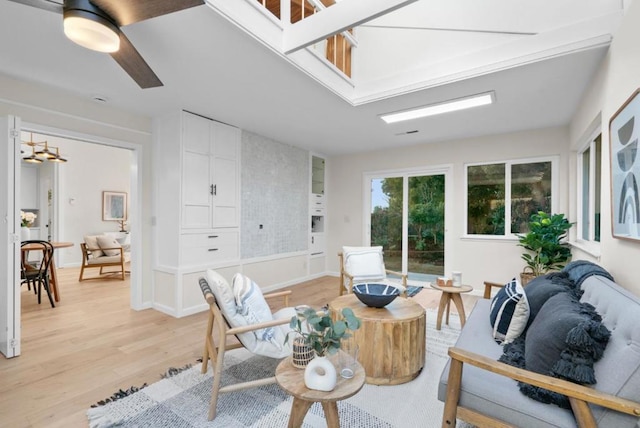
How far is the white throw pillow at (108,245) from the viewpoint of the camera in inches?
223

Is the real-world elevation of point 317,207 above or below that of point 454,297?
above

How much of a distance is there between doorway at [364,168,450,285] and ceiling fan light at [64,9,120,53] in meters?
4.62

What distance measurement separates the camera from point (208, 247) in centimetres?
393

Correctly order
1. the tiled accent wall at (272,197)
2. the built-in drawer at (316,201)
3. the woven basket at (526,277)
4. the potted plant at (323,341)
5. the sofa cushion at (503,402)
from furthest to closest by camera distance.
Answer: the built-in drawer at (316,201) < the tiled accent wall at (272,197) < the woven basket at (526,277) < the potted plant at (323,341) < the sofa cushion at (503,402)

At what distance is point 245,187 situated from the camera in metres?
4.47

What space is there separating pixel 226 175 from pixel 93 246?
11.2ft

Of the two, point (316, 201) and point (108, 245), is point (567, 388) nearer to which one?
point (316, 201)

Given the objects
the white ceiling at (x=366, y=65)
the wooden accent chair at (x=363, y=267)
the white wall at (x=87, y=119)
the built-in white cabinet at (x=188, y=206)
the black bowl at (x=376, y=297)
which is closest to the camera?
the white ceiling at (x=366, y=65)

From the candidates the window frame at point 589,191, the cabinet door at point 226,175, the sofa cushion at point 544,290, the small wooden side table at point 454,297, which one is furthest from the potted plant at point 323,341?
the cabinet door at point 226,175

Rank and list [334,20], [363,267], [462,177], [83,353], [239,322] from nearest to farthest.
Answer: [239,322]
[334,20]
[83,353]
[363,267]
[462,177]

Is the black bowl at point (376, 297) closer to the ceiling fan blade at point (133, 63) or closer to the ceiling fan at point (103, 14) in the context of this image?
the ceiling fan at point (103, 14)

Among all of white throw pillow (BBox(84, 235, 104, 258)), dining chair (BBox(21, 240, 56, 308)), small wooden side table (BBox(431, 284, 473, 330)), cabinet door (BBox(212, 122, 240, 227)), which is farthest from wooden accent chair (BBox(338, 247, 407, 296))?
white throw pillow (BBox(84, 235, 104, 258))

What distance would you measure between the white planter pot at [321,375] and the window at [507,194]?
4211mm

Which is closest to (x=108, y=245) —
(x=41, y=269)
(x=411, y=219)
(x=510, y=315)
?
(x=41, y=269)
